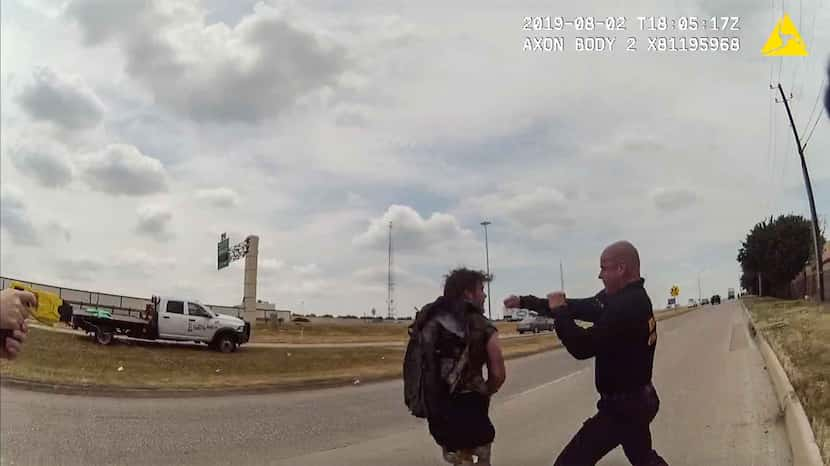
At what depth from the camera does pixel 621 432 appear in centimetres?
334

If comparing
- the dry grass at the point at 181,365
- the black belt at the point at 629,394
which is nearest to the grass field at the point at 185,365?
the dry grass at the point at 181,365

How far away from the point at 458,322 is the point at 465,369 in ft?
0.73

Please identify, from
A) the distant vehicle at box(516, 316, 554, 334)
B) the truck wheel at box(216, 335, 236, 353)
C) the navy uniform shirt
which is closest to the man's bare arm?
the navy uniform shirt

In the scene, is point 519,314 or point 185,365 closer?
point 519,314

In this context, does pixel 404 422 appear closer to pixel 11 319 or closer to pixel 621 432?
pixel 621 432

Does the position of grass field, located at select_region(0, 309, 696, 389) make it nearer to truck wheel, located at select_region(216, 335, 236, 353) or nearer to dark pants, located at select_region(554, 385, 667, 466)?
truck wheel, located at select_region(216, 335, 236, 353)

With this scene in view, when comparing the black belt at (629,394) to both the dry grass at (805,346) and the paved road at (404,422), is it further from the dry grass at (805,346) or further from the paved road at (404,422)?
the dry grass at (805,346)

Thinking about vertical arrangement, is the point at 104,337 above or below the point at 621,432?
above

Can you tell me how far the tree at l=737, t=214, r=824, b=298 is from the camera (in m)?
4.27

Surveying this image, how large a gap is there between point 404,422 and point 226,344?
43.6 ft

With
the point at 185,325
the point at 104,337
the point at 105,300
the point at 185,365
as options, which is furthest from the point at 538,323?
the point at 185,325

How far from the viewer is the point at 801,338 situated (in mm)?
7188

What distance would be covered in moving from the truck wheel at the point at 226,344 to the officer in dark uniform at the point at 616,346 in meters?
18.6

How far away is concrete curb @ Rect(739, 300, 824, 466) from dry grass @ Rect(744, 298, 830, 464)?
0.06 meters
